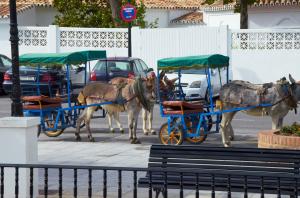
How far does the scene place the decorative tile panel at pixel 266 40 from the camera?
A: 3238 cm

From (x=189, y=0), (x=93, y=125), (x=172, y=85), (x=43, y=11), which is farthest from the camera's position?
(x=189, y=0)

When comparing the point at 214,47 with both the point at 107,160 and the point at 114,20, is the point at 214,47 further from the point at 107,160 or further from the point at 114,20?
the point at 107,160

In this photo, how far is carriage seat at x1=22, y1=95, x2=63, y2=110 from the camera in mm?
19266

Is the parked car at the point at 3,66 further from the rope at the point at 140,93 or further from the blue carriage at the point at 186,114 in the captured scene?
the blue carriage at the point at 186,114

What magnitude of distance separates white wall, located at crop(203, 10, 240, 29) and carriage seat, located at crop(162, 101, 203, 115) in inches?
1116

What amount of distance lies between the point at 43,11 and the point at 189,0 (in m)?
10.8

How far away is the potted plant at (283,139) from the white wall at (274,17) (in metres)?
24.5

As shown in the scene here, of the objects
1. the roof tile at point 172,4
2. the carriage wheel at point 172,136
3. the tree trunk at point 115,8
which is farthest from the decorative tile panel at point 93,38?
the carriage wheel at point 172,136

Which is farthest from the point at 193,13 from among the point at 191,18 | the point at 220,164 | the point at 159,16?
the point at 220,164

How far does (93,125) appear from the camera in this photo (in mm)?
22766

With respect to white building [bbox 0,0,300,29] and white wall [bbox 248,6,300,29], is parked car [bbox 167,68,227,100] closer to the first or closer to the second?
white building [bbox 0,0,300,29]

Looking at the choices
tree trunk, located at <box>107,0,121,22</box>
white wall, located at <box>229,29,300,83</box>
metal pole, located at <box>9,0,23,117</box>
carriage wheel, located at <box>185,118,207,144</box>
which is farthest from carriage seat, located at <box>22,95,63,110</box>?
tree trunk, located at <box>107,0,121,22</box>

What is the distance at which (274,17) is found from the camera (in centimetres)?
3738

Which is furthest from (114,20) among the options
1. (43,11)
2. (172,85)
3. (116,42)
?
(172,85)
